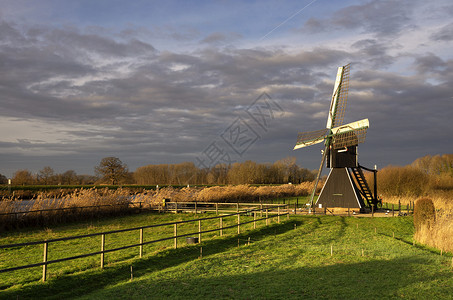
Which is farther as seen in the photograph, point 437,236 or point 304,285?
point 437,236

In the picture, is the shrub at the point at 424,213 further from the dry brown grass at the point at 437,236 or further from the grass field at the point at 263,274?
the grass field at the point at 263,274

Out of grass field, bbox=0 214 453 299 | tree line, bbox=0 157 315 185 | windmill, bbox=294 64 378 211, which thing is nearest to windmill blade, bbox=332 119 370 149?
windmill, bbox=294 64 378 211

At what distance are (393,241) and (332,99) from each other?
17.0m

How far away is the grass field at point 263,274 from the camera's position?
8836 millimetres

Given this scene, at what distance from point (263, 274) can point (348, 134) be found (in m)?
20.9

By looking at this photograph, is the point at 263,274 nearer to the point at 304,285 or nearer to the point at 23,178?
the point at 304,285

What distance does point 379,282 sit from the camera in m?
9.57

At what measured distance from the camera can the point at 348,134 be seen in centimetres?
2916

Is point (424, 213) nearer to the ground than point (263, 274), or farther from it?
farther from it

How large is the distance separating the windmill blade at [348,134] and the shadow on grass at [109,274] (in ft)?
51.1

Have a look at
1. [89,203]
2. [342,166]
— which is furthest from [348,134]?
[89,203]

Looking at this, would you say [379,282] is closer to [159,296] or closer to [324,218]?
[159,296]

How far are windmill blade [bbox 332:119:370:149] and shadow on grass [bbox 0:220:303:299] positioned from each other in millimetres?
15563

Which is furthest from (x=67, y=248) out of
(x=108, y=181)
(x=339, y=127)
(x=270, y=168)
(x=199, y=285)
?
(x=270, y=168)
